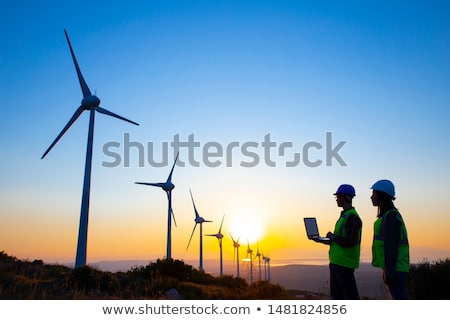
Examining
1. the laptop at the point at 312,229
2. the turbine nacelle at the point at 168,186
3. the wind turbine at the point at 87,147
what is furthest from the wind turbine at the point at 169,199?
the laptop at the point at 312,229

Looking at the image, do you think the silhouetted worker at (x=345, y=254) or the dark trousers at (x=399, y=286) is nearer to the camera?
the dark trousers at (x=399, y=286)

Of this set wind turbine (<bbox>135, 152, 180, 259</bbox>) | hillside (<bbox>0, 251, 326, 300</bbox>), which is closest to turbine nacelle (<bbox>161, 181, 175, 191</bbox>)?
wind turbine (<bbox>135, 152, 180, 259</bbox>)

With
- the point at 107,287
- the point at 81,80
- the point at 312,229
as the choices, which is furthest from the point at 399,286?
the point at 81,80

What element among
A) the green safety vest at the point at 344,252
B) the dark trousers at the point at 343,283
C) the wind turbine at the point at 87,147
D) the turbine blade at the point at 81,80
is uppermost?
the turbine blade at the point at 81,80

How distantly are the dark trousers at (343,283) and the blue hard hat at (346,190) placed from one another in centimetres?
A: 135

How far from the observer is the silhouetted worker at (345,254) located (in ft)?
24.8

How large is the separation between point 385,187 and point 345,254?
1385 millimetres

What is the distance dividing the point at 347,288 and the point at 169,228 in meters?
35.9

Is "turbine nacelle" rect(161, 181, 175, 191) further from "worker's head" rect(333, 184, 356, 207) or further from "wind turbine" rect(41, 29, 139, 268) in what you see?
"worker's head" rect(333, 184, 356, 207)

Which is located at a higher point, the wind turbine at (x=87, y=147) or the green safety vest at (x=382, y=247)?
the wind turbine at (x=87, y=147)

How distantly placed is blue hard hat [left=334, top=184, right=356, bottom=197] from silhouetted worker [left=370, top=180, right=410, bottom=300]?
27.9 inches

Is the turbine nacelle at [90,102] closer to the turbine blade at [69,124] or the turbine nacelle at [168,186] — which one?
the turbine blade at [69,124]

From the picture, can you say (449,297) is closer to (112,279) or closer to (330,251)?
(330,251)
